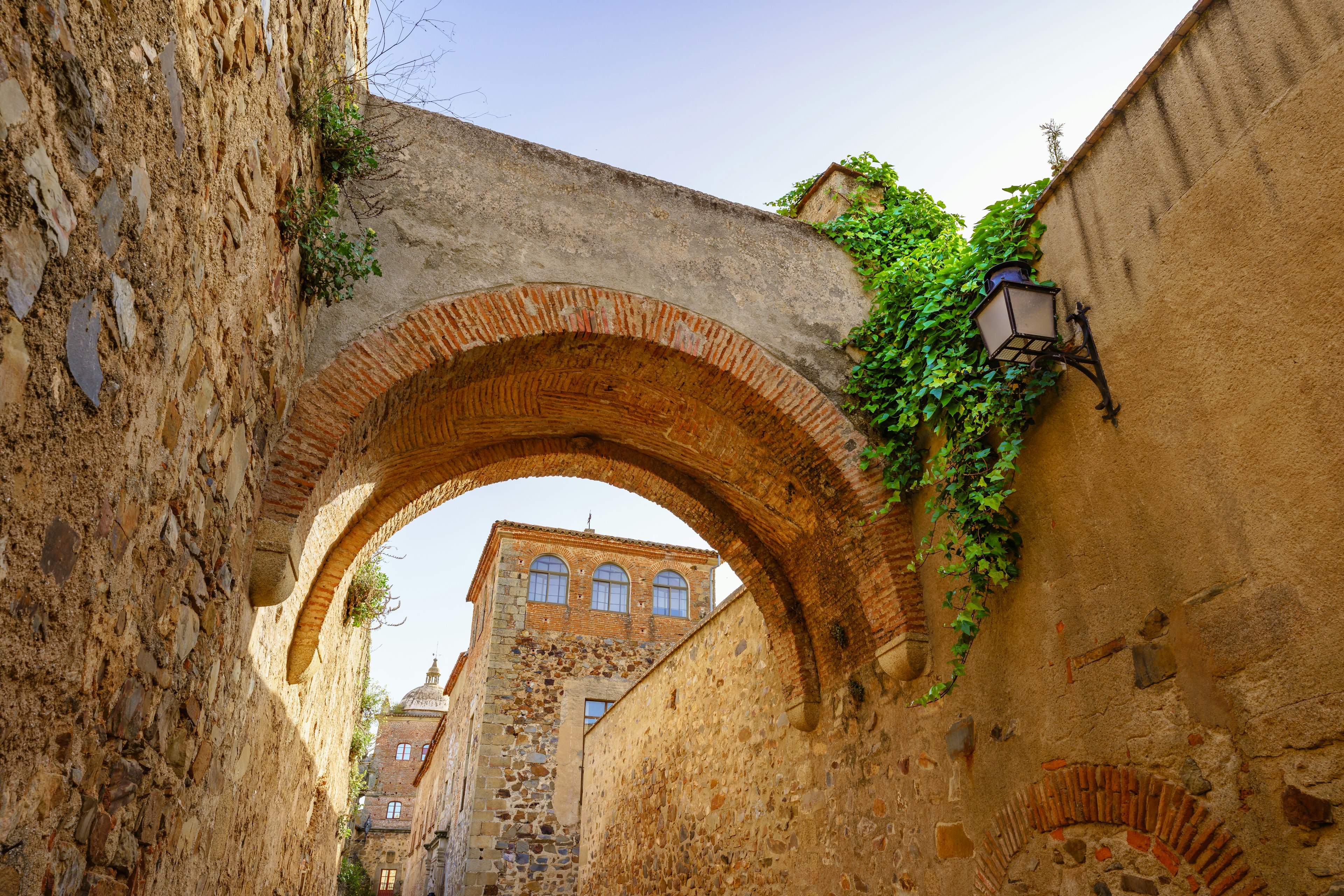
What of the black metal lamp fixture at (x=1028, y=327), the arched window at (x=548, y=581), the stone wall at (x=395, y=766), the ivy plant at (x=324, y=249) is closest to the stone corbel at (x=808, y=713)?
the black metal lamp fixture at (x=1028, y=327)

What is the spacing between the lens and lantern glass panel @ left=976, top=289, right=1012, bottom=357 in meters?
3.77

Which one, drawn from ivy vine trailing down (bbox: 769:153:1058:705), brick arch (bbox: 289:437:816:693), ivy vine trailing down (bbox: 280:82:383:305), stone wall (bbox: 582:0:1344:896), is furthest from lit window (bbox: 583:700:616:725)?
ivy vine trailing down (bbox: 280:82:383:305)

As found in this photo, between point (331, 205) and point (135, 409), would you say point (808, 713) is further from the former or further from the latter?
point (135, 409)

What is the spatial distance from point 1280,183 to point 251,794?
17.2 feet

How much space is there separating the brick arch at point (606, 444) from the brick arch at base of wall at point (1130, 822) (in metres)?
1.20

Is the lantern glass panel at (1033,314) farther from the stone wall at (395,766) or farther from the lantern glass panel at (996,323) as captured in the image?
the stone wall at (395,766)

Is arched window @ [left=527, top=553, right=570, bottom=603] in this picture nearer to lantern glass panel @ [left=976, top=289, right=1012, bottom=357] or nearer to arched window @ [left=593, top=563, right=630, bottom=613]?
arched window @ [left=593, top=563, right=630, bottom=613]

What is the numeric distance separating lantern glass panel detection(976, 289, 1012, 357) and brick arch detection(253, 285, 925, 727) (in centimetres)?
131

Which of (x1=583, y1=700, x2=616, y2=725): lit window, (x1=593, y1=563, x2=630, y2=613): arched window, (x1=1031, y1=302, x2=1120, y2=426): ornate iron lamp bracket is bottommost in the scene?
(x1=1031, y1=302, x2=1120, y2=426): ornate iron lamp bracket

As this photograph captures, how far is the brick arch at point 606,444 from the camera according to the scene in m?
4.18

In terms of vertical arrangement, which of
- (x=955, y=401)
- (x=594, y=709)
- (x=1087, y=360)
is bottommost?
(x=1087, y=360)

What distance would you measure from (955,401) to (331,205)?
3.32 meters

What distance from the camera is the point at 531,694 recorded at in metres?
14.8

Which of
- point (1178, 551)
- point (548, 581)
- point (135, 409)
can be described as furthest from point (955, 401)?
point (548, 581)
